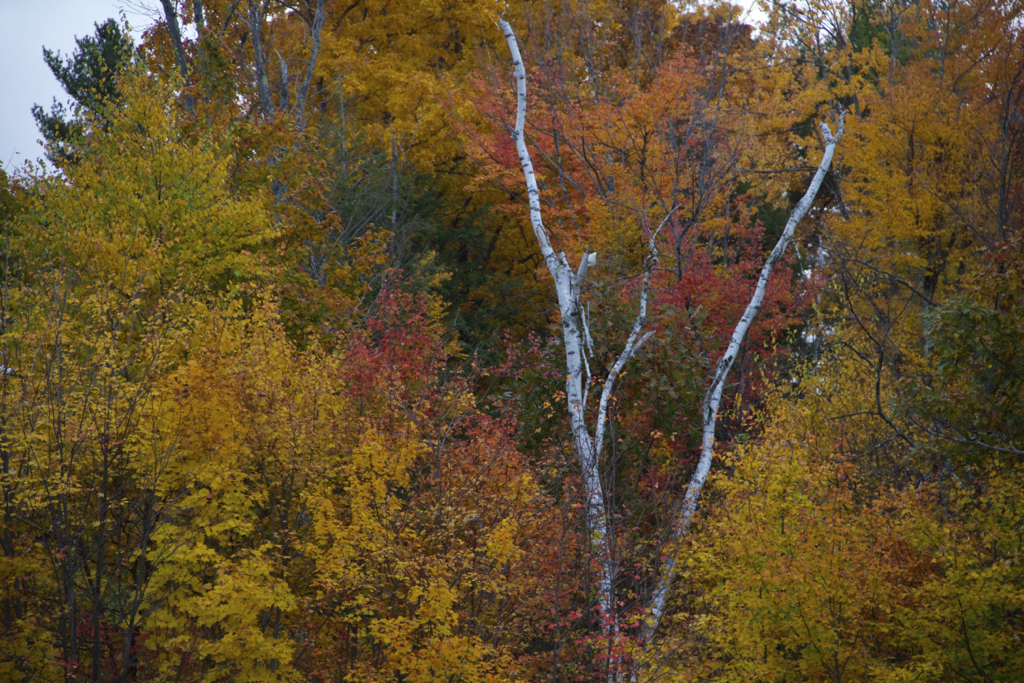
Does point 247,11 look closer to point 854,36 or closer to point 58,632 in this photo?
point 58,632

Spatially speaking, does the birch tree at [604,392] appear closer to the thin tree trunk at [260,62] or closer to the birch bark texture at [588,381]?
the birch bark texture at [588,381]

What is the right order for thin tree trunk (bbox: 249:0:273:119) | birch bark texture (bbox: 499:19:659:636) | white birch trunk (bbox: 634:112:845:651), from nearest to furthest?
birch bark texture (bbox: 499:19:659:636), white birch trunk (bbox: 634:112:845:651), thin tree trunk (bbox: 249:0:273:119)

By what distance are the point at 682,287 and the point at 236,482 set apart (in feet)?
31.5

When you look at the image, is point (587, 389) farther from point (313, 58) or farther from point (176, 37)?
point (176, 37)

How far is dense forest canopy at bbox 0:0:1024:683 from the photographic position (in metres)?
8.07

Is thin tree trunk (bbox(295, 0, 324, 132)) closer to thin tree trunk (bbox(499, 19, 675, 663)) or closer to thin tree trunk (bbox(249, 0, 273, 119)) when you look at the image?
thin tree trunk (bbox(249, 0, 273, 119))

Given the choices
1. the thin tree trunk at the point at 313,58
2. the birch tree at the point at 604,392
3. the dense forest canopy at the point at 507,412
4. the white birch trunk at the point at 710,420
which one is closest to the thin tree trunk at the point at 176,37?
the dense forest canopy at the point at 507,412

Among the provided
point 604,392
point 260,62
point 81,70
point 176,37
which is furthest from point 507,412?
point 81,70

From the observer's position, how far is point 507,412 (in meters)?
12.9

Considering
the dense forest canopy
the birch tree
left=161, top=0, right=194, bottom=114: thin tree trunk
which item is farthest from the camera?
left=161, top=0, right=194, bottom=114: thin tree trunk

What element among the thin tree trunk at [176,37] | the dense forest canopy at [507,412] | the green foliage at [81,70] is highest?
the green foliage at [81,70]

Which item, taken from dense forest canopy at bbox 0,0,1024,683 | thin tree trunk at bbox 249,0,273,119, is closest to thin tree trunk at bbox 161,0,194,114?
dense forest canopy at bbox 0,0,1024,683

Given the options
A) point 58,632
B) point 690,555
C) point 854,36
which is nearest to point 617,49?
point 854,36

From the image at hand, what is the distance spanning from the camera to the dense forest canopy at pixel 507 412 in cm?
807
